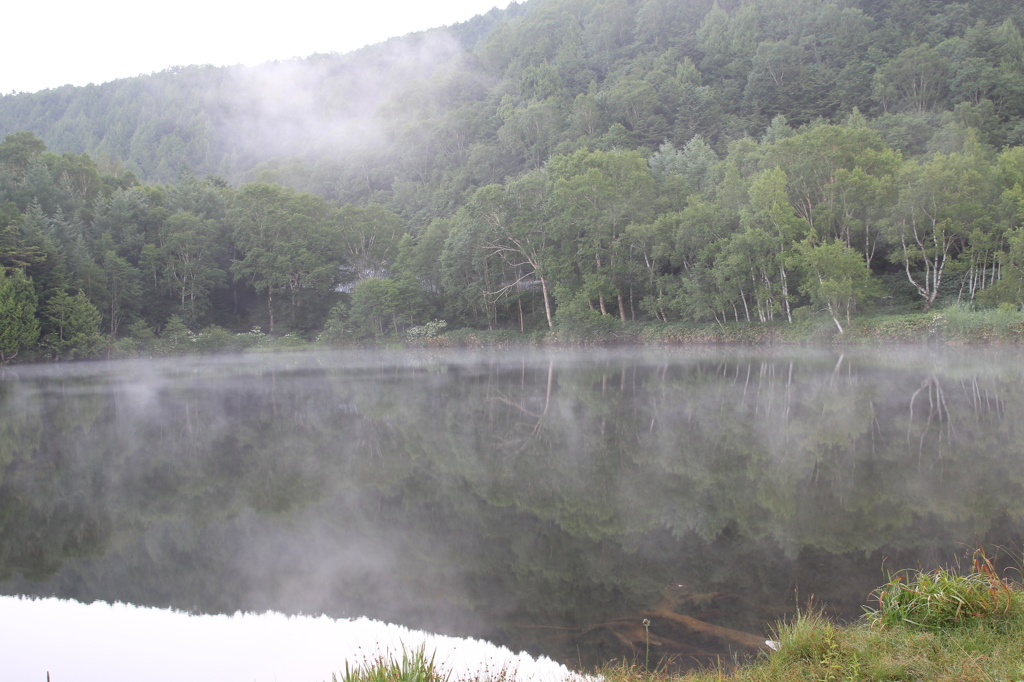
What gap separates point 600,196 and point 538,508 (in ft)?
119

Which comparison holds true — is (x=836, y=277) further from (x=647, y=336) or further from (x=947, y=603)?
(x=947, y=603)

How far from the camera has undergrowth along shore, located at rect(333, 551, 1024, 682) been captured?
11.5 ft

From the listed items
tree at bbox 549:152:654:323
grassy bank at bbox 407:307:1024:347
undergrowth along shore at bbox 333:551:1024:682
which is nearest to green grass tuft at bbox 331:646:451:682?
undergrowth along shore at bbox 333:551:1024:682

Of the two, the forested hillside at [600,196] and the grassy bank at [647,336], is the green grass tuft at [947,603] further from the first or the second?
the forested hillside at [600,196]

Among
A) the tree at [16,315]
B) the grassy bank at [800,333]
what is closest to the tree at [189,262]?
the tree at [16,315]

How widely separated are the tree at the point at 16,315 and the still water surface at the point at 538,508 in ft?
87.2

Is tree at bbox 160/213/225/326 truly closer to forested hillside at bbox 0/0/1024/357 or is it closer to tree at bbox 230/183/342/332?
forested hillside at bbox 0/0/1024/357

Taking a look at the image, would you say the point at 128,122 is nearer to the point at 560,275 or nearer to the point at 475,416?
the point at 560,275

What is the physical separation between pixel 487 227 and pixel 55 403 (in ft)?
95.6

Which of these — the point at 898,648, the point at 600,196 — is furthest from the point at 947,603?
the point at 600,196

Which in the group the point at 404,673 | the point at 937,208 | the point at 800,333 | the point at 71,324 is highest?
the point at 937,208

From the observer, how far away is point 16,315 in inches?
1508

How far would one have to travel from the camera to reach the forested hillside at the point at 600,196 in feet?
114

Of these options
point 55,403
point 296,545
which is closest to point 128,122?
point 55,403
